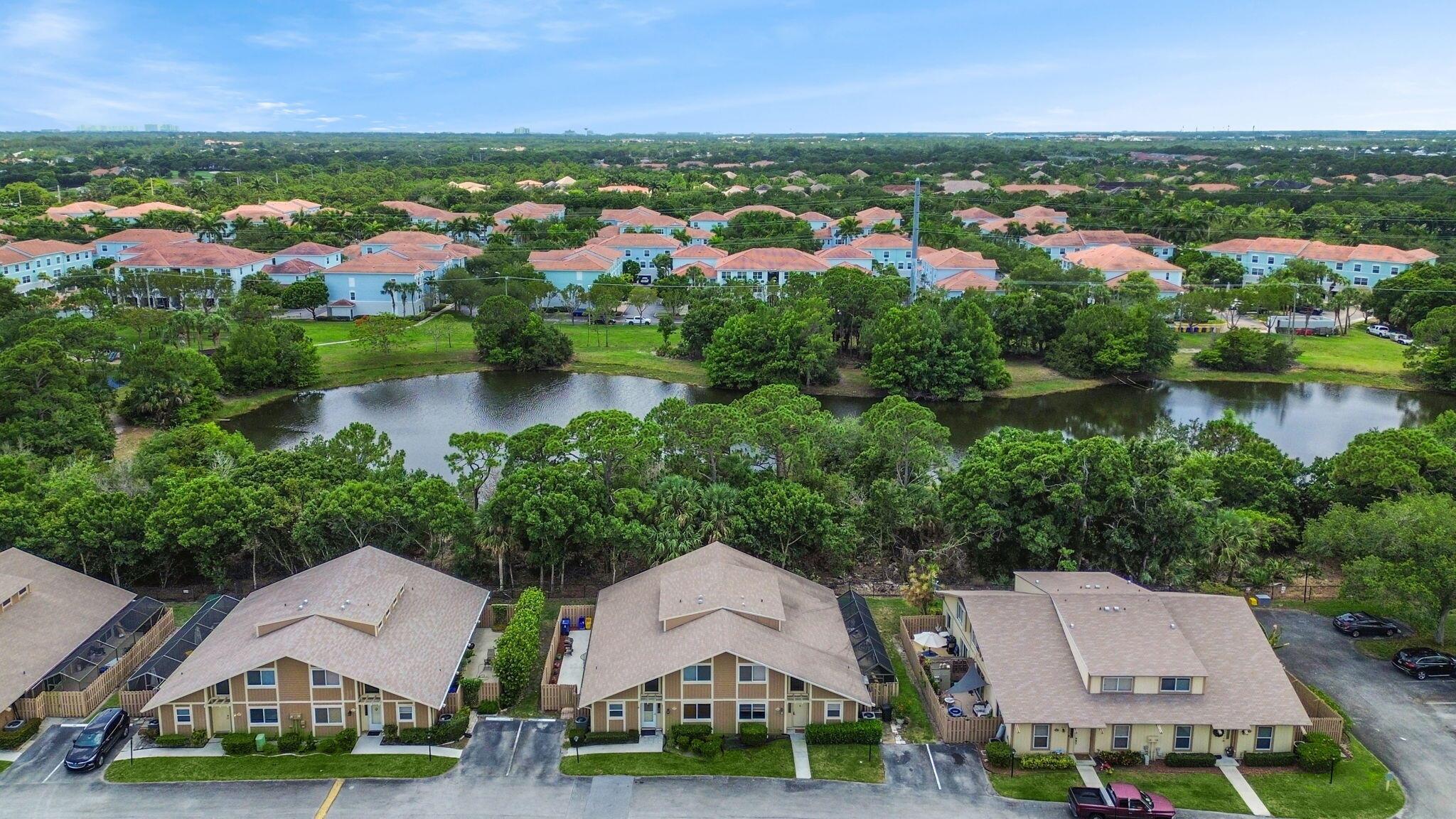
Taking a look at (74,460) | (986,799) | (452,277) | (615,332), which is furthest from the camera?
(452,277)

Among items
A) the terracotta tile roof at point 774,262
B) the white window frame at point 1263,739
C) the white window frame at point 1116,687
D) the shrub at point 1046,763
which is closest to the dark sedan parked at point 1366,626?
the white window frame at point 1263,739

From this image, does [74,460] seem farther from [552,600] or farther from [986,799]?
[986,799]

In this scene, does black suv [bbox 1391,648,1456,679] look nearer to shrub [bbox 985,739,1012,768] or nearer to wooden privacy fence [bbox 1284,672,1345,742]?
wooden privacy fence [bbox 1284,672,1345,742]

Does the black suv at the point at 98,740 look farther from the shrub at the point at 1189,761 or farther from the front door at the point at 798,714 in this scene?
the shrub at the point at 1189,761

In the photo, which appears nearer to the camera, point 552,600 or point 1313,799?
point 1313,799

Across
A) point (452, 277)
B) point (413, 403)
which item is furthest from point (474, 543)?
point (452, 277)
